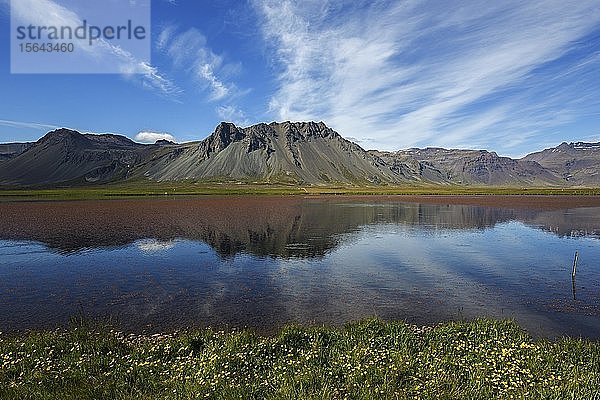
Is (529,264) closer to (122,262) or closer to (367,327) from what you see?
(367,327)

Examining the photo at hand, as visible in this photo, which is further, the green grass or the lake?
the lake

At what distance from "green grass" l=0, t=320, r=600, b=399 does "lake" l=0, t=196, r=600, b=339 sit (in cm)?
498

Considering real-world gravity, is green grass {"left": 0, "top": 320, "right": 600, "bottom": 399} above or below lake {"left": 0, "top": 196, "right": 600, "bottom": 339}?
above

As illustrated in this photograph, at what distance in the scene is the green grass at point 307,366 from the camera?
13297 mm

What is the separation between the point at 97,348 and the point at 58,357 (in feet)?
5.25

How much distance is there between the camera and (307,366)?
15617 mm

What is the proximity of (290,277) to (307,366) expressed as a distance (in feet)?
72.3

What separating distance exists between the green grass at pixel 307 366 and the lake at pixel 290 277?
16.3 ft

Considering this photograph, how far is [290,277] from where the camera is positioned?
37.6m

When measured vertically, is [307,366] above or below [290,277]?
above

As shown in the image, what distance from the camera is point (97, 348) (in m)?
18.0

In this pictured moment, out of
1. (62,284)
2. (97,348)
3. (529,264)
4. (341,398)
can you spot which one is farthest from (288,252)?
(341,398)

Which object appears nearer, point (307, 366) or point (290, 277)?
point (307, 366)

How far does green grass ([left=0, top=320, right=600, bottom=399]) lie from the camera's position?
13297 mm
